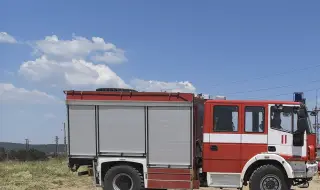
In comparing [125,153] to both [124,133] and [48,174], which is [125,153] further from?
[48,174]

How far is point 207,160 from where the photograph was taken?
12703 millimetres

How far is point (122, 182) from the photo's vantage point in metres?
13.0

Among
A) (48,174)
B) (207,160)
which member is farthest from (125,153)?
(48,174)

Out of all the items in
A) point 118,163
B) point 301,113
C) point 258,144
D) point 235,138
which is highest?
point 301,113

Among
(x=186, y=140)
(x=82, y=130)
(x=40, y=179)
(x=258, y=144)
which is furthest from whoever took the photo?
(x=40, y=179)

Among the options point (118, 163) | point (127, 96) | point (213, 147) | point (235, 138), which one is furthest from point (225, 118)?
point (118, 163)

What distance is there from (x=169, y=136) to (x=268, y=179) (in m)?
2.81

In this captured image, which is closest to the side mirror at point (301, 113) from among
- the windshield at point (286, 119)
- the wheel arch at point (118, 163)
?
the windshield at point (286, 119)

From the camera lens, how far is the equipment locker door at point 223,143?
12500 millimetres

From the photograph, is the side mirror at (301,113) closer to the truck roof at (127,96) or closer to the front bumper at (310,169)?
the front bumper at (310,169)

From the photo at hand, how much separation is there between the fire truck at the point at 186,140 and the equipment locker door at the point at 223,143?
0.03 m

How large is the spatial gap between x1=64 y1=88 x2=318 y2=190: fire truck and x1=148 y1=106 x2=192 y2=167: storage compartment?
3 centimetres

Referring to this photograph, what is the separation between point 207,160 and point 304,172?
252 centimetres

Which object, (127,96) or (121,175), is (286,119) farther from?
(121,175)
